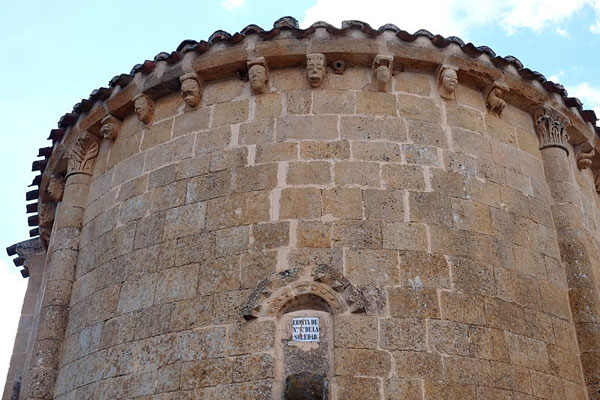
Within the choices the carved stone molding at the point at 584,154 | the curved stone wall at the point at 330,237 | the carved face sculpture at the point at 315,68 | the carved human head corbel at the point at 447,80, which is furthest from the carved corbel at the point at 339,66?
the carved stone molding at the point at 584,154

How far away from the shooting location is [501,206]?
21.6ft

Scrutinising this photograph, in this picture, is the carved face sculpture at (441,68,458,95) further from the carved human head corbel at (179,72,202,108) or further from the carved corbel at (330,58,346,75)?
the carved human head corbel at (179,72,202,108)

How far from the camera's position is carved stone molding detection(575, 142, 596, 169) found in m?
8.05

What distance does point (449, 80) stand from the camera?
23.0 feet

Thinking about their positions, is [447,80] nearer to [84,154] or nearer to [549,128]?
[549,128]

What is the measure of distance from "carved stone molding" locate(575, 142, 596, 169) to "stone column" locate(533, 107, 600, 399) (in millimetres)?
492

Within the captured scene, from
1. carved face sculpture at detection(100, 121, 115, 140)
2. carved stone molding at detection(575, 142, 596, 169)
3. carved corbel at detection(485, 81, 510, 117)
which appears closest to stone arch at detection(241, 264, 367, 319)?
carved corbel at detection(485, 81, 510, 117)

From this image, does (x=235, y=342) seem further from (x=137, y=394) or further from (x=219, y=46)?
(x=219, y=46)

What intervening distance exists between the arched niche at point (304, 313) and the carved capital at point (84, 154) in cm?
326

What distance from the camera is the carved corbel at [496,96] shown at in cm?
725

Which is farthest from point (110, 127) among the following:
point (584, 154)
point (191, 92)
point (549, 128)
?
point (584, 154)

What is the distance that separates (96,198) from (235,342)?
2.85 m

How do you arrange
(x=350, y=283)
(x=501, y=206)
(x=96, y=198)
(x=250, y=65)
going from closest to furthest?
(x=350, y=283) → (x=501, y=206) → (x=250, y=65) → (x=96, y=198)

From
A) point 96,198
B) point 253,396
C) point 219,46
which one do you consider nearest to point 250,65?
point 219,46
